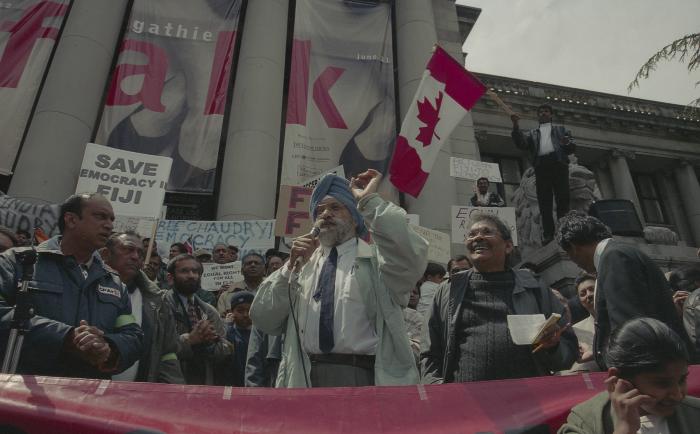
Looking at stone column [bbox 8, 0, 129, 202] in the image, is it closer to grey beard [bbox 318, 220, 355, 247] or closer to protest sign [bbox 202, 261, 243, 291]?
protest sign [bbox 202, 261, 243, 291]

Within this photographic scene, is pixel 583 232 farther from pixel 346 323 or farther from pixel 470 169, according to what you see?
pixel 470 169

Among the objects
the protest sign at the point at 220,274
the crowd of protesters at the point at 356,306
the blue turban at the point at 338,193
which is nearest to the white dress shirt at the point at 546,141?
the protest sign at the point at 220,274

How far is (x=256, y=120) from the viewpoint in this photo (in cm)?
1152

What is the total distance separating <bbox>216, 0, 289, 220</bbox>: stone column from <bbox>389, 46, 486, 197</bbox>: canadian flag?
16.5 ft

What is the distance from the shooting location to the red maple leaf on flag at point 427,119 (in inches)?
240

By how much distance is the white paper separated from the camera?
2.52 metres

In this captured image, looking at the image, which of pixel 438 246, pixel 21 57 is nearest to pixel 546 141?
pixel 438 246

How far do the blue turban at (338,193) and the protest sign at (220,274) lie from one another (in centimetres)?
427

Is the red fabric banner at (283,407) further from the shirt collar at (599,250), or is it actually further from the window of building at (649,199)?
the window of building at (649,199)

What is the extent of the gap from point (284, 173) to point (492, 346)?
8461 millimetres

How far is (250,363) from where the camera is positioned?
3473mm

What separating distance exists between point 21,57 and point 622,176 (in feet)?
71.8

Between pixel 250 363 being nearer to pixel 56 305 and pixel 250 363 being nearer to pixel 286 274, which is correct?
pixel 286 274

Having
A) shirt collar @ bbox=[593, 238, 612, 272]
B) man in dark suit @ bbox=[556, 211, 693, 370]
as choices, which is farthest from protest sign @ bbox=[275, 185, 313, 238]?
man in dark suit @ bbox=[556, 211, 693, 370]
